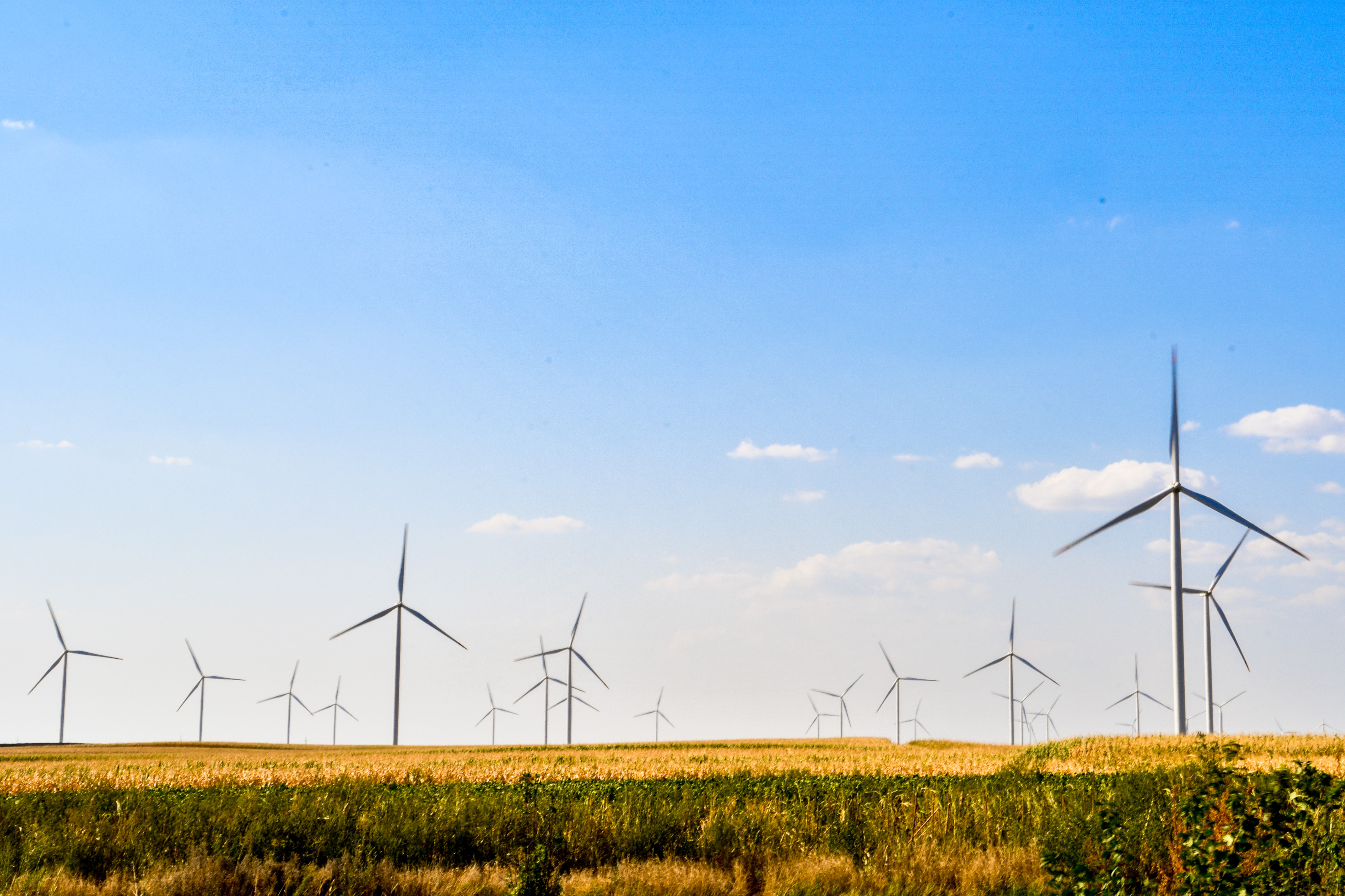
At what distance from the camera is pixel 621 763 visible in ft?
145

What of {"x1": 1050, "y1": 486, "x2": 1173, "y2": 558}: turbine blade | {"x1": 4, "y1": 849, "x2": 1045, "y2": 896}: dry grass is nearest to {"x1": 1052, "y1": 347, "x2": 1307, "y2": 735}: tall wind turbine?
{"x1": 1050, "y1": 486, "x2": 1173, "y2": 558}: turbine blade

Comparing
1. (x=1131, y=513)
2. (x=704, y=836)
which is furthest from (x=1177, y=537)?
(x=704, y=836)

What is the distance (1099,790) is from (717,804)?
26.5 ft

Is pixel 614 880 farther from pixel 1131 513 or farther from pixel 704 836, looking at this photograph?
pixel 1131 513

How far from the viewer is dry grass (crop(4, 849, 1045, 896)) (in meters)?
16.0

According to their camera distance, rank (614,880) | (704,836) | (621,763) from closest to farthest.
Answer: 1. (614,880)
2. (704,836)
3. (621,763)

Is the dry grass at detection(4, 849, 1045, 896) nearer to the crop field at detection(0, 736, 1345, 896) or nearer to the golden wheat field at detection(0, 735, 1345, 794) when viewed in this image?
the crop field at detection(0, 736, 1345, 896)

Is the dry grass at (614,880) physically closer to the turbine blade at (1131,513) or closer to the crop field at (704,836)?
the crop field at (704,836)

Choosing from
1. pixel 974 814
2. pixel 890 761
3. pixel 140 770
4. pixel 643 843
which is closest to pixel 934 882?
pixel 974 814

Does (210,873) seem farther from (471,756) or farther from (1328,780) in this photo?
(471,756)

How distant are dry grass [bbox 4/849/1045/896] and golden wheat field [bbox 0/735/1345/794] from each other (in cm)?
676

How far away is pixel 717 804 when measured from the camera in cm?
2242

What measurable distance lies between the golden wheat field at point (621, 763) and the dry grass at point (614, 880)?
266 inches

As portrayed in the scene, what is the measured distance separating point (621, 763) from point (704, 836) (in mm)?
25498
